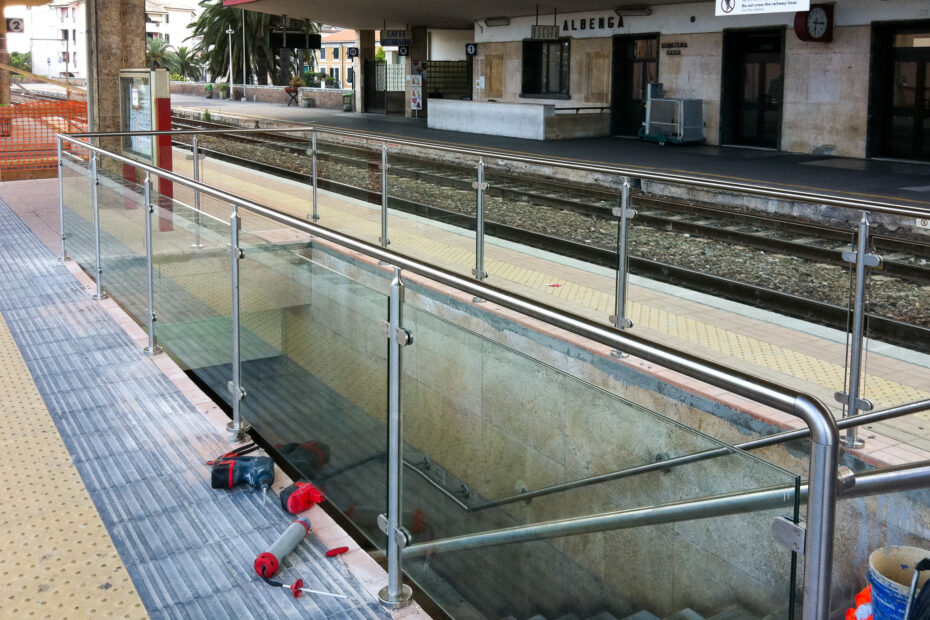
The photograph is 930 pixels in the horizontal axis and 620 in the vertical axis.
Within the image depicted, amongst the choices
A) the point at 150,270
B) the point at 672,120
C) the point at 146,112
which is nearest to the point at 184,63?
the point at 672,120

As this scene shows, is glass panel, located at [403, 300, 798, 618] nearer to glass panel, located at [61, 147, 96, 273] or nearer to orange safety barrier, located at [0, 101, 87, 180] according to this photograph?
glass panel, located at [61, 147, 96, 273]

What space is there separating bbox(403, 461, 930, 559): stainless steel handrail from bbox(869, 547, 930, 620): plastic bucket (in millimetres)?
749

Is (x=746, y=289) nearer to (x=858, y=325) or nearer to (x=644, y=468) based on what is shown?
(x=858, y=325)

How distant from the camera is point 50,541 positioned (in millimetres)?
3799

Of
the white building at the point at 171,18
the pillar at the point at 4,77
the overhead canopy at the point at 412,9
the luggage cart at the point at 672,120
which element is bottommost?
the luggage cart at the point at 672,120

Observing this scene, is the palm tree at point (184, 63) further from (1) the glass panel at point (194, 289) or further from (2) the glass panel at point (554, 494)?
(2) the glass panel at point (554, 494)

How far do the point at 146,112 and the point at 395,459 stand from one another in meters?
10.5

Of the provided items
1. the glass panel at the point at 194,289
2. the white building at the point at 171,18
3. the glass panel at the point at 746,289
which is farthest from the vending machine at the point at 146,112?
the white building at the point at 171,18

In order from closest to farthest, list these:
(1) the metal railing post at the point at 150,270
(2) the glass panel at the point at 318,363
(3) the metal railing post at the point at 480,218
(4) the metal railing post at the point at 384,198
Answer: (2) the glass panel at the point at 318,363 < (1) the metal railing post at the point at 150,270 < (3) the metal railing post at the point at 480,218 < (4) the metal railing post at the point at 384,198

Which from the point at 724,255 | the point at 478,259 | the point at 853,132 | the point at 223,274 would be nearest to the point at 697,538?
the point at 223,274

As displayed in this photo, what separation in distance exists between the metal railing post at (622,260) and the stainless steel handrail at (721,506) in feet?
13.3

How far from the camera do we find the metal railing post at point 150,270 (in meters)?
6.33

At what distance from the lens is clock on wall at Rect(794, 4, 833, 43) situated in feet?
68.6

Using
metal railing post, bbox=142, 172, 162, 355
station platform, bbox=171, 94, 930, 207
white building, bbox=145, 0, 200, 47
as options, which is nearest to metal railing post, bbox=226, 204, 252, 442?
metal railing post, bbox=142, 172, 162, 355
